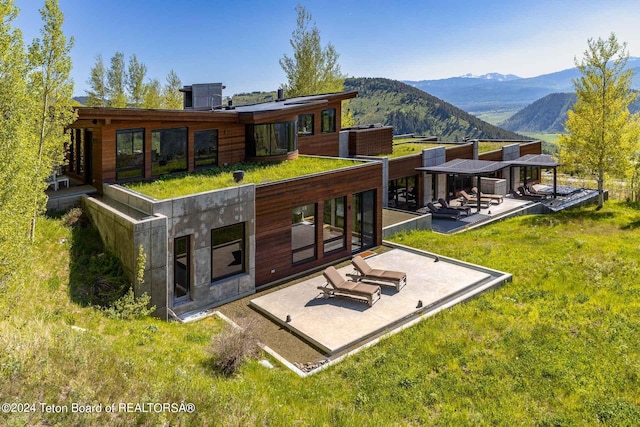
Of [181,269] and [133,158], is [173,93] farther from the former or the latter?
[181,269]

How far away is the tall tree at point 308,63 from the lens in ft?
121

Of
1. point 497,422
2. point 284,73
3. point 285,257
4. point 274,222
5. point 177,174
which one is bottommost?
point 497,422

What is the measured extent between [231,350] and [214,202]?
A: 5128mm

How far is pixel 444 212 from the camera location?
25.7 m

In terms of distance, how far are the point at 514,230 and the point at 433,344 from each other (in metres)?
13.5

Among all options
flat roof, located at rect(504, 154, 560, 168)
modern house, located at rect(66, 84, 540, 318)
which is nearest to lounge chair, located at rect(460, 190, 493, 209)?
flat roof, located at rect(504, 154, 560, 168)

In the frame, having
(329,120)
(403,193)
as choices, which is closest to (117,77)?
(329,120)

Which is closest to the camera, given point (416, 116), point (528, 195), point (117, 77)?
point (528, 195)

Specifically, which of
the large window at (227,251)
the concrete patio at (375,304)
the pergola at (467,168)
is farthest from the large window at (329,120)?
the large window at (227,251)

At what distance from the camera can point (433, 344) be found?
35.6 ft

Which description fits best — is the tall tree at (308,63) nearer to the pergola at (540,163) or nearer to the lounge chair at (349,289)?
the pergola at (540,163)

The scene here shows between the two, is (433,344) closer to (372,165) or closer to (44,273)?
(372,165)

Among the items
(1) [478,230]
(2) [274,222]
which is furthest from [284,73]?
(2) [274,222]

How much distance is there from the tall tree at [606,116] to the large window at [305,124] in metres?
16.4
